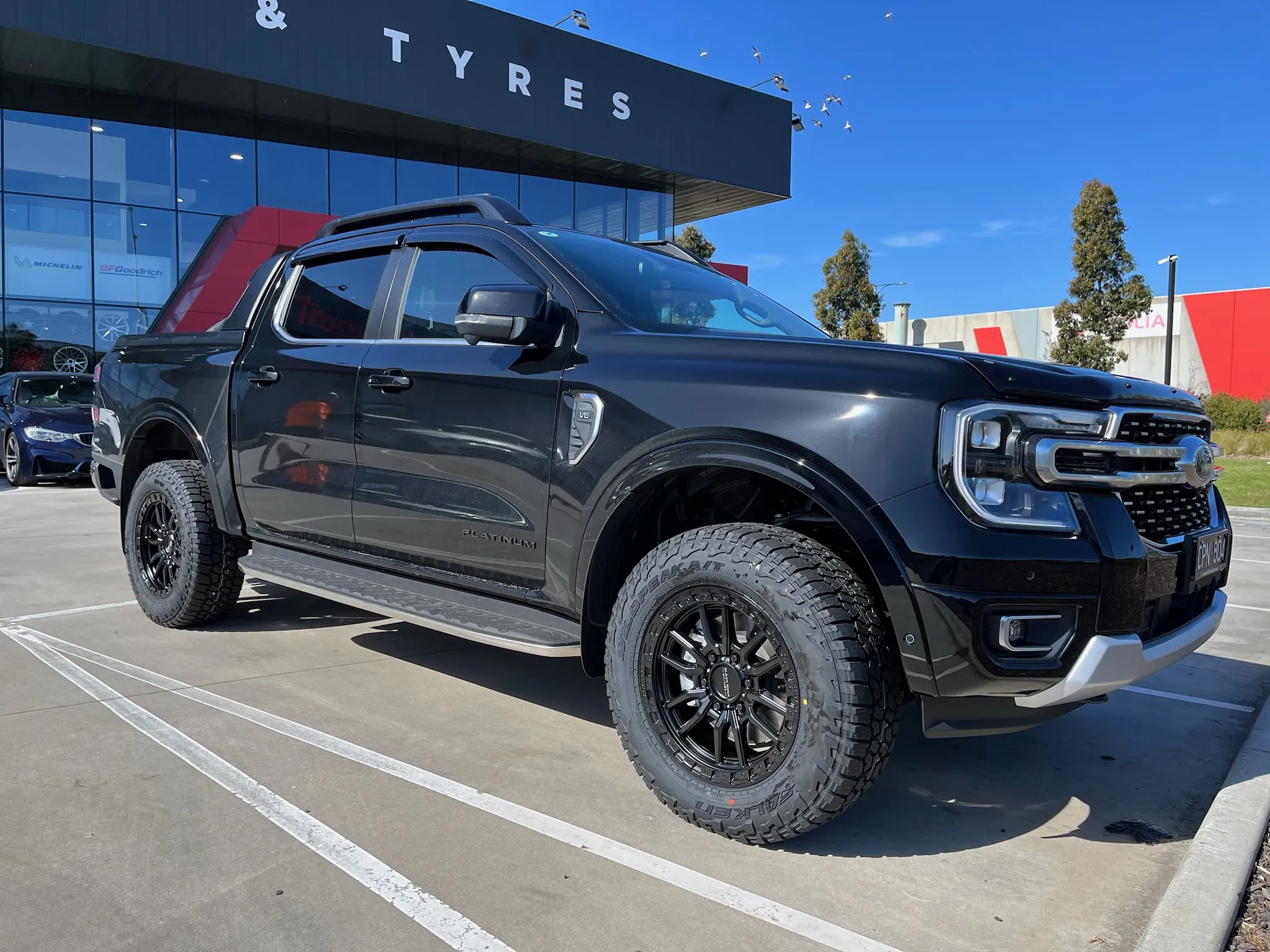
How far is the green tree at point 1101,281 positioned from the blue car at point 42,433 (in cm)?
2560

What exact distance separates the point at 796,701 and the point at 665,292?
1752mm

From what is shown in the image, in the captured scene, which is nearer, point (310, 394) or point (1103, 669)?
point (1103, 669)

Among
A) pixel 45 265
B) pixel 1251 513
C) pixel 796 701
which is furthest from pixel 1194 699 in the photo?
pixel 45 265

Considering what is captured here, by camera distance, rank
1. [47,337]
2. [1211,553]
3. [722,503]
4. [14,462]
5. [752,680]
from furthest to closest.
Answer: [47,337] → [14,462] → [722,503] → [1211,553] → [752,680]

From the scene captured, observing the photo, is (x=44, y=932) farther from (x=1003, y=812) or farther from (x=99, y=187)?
(x=99, y=187)

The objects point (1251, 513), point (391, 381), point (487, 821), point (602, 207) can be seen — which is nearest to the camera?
point (487, 821)

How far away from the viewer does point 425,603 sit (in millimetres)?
3498

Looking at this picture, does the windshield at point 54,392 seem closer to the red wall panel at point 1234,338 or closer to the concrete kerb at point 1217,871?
the concrete kerb at point 1217,871

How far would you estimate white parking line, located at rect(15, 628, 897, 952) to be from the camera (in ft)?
7.25

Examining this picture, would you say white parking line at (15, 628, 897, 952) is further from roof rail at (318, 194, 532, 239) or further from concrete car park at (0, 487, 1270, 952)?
roof rail at (318, 194, 532, 239)

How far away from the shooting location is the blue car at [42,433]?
12.6 metres

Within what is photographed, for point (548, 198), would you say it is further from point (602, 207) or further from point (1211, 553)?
point (1211, 553)

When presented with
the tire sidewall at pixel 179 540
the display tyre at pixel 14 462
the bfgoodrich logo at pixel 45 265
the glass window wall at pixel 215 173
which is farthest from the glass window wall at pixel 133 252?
the tire sidewall at pixel 179 540

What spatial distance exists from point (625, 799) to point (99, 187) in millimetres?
20979
